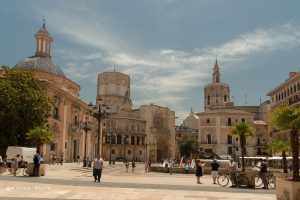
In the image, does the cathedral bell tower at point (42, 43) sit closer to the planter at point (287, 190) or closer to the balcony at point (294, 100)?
the balcony at point (294, 100)

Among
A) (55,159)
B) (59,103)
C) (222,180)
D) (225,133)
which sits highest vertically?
(59,103)

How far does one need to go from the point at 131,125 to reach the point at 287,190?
6991 cm

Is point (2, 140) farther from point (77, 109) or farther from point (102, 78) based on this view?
point (102, 78)

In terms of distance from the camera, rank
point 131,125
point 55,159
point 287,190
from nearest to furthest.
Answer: point 287,190 < point 55,159 < point 131,125

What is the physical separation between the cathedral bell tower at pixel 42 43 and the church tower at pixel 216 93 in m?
51.8

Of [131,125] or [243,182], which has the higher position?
[131,125]

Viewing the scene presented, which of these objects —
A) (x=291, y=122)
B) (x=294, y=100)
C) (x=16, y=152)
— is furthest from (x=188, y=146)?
(x=291, y=122)

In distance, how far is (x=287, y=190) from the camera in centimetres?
977

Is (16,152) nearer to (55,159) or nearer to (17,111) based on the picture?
(17,111)

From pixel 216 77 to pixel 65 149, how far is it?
6099 centimetres

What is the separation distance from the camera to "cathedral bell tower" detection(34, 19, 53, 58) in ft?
164

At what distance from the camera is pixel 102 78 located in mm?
84812

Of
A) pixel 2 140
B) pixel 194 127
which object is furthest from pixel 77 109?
pixel 194 127

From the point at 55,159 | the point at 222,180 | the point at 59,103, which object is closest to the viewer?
the point at 222,180
